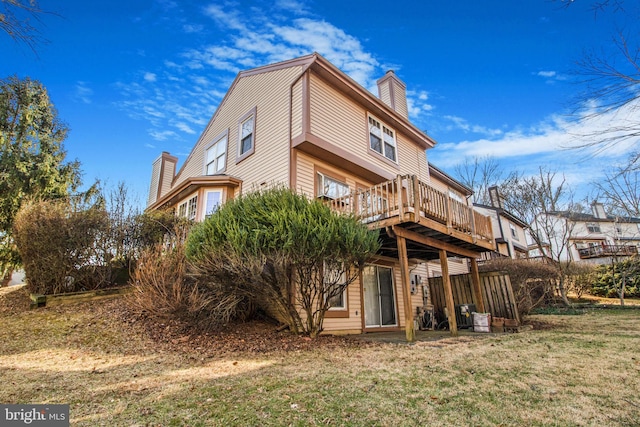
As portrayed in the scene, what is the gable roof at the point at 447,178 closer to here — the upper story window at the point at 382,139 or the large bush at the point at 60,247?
the upper story window at the point at 382,139

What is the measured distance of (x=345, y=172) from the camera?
11.1m

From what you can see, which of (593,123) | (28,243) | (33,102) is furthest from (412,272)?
(33,102)

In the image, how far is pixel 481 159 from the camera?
24578 mm

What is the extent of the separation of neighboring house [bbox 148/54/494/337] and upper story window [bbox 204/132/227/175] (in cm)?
5

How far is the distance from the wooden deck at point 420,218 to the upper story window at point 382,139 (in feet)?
11.6

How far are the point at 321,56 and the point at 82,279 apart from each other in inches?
368

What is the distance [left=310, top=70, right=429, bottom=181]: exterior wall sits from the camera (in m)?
10.2

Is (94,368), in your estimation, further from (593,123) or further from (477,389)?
(593,123)

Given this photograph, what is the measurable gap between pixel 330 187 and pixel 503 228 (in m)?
17.2

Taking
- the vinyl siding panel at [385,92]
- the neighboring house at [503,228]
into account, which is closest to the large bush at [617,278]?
the neighboring house at [503,228]

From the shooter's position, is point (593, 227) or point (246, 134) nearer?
point (246, 134)

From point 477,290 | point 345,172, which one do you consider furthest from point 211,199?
point 477,290

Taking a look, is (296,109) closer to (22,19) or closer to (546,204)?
(22,19)

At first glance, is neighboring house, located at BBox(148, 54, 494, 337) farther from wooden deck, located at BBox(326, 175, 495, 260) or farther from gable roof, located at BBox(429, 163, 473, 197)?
gable roof, located at BBox(429, 163, 473, 197)
